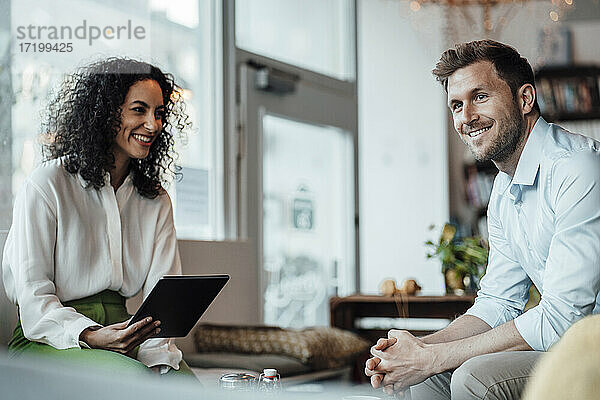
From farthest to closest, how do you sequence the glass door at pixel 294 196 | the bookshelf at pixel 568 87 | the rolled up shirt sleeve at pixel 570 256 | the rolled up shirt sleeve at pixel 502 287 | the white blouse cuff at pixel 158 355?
the bookshelf at pixel 568 87, the glass door at pixel 294 196, the white blouse cuff at pixel 158 355, the rolled up shirt sleeve at pixel 502 287, the rolled up shirt sleeve at pixel 570 256

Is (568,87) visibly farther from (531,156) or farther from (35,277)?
(35,277)

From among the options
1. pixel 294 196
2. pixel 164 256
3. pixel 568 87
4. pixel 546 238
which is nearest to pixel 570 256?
pixel 546 238

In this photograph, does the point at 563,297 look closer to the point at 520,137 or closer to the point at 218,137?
the point at 520,137

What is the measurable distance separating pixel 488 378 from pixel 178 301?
Result: 45cm

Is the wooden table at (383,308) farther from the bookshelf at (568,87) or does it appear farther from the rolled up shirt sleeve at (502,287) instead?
the bookshelf at (568,87)

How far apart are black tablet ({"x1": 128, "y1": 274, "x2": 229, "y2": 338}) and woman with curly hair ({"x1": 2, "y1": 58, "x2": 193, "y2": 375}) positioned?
0.02 m

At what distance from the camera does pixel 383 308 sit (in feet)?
8.27

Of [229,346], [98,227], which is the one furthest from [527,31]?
[229,346]

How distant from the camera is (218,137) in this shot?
6.97ft

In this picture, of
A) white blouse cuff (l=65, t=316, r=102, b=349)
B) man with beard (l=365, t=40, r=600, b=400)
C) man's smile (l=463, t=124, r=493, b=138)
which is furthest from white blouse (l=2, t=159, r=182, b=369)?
man's smile (l=463, t=124, r=493, b=138)

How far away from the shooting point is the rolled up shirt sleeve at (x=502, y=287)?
1.17 m

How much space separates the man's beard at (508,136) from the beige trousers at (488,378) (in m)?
0.24

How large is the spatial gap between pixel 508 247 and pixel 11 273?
0.69 m

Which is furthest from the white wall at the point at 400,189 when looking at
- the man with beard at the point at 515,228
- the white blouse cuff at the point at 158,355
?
the man with beard at the point at 515,228
